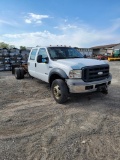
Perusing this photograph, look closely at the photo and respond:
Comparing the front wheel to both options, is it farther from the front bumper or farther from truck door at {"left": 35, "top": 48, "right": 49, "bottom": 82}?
truck door at {"left": 35, "top": 48, "right": 49, "bottom": 82}

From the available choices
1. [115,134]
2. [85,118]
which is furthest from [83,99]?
[115,134]

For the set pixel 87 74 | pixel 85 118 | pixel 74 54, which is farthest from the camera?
pixel 74 54

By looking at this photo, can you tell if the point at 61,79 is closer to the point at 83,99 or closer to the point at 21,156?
the point at 83,99

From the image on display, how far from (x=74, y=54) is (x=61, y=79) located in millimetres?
1807

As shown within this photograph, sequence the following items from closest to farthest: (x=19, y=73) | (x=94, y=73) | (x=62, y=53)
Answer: (x=94, y=73)
(x=62, y=53)
(x=19, y=73)

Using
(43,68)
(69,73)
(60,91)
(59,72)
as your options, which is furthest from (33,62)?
(69,73)

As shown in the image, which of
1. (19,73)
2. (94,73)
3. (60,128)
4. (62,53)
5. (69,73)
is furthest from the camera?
(19,73)

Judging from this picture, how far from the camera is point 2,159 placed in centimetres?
300

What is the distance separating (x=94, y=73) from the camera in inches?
225

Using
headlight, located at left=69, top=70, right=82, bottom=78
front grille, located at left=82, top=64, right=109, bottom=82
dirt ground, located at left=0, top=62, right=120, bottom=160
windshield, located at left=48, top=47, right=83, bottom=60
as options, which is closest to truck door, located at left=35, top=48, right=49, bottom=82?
windshield, located at left=48, top=47, right=83, bottom=60

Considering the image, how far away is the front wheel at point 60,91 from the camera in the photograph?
5664mm

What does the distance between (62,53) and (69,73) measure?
1.70 metres

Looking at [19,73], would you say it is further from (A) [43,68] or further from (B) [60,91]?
(B) [60,91]

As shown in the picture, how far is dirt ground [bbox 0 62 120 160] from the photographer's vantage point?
3182 millimetres
